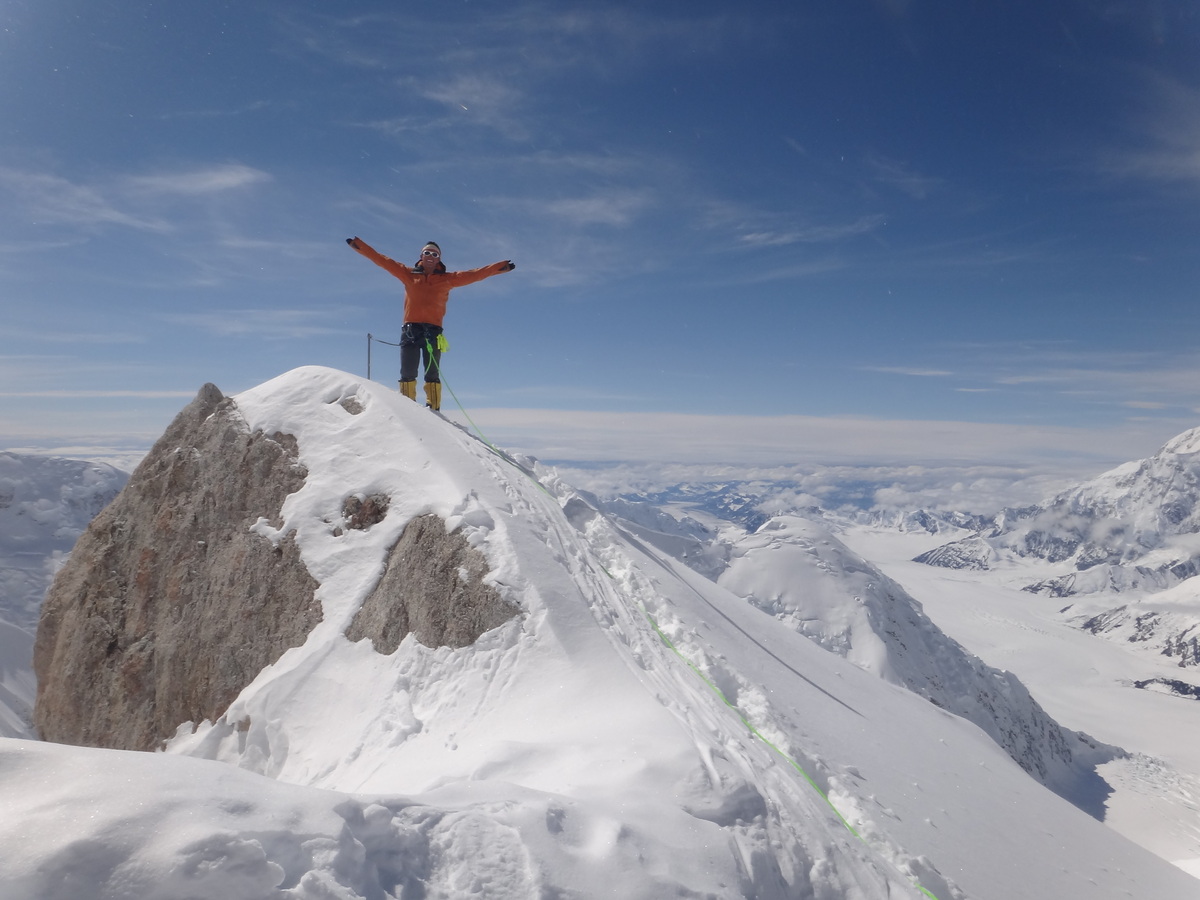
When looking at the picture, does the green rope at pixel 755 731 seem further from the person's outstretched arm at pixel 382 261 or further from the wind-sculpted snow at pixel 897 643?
the wind-sculpted snow at pixel 897 643

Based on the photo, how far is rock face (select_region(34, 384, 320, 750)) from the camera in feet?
36.0

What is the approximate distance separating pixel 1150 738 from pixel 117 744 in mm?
199177

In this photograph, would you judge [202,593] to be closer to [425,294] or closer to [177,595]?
[177,595]

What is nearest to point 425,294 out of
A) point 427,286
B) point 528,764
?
point 427,286

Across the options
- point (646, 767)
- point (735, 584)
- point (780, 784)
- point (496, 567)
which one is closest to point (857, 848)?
point (780, 784)

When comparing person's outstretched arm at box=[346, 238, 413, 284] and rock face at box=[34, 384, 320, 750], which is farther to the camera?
person's outstretched arm at box=[346, 238, 413, 284]

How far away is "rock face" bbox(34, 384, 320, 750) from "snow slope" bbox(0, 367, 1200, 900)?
22.6 inches

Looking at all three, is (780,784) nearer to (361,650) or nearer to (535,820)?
(535,820)

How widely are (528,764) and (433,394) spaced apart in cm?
1137

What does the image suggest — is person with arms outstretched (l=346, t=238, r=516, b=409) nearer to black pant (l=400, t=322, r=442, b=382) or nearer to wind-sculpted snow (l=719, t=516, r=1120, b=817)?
black pant (l=400, t=322, r=442, b=382)

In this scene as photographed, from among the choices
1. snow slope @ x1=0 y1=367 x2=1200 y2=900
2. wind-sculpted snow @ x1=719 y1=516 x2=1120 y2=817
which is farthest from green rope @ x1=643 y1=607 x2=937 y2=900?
wind-sculpted snow @ x1=719 y1=516 x2=1120 y2=817

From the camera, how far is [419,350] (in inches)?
607

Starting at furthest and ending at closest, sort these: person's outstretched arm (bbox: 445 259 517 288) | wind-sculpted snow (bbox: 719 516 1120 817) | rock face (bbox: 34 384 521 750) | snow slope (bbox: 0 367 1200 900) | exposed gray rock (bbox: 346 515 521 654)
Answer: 1. wind-sculpted snow (bbox: 719 516 1120 817)
2. person's outstretched arm (bbox: 445 259 517 288)
3. rock face (bbox: 34 384 521 750)
4. exposed gray rock (bbox: 346 515 521 654)
5. snow slope (bbox: 0 367 1200 900)

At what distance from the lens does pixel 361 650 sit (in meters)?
9.44
